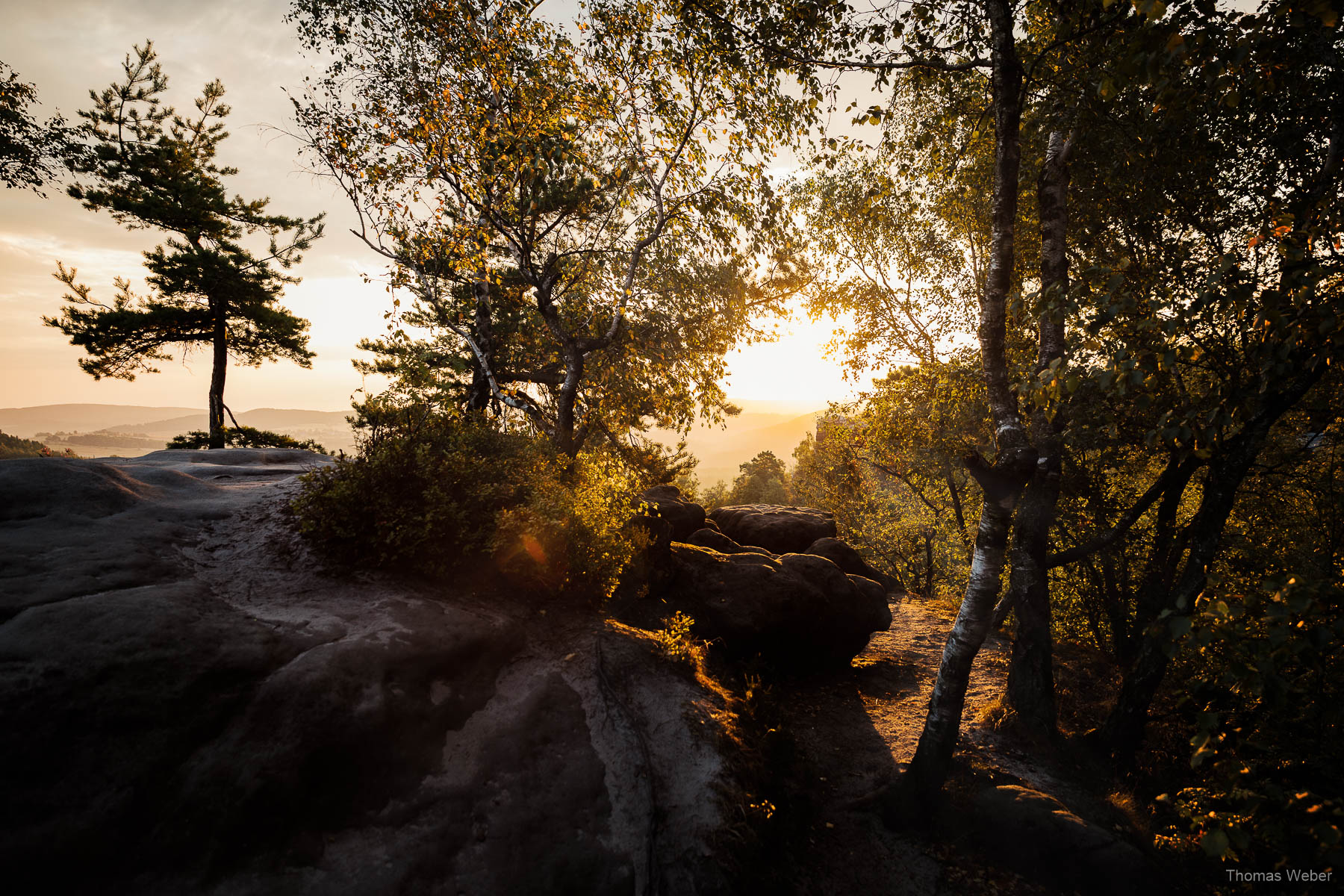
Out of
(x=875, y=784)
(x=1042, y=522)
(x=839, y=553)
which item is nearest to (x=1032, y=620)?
(x=1042, y=522)

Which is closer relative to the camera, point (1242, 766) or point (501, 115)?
point (1242, 766)

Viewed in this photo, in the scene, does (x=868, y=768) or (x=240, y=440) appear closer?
(x=868, y=768)

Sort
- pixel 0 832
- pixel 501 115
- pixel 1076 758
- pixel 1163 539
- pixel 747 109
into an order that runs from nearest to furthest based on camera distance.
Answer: pixel 0 832 → pixel 1076 758 → pixel 747 109 → pixel 501 115 → pixel 1163 539

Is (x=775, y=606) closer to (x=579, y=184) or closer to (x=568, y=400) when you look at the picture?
(x=568, y=400)

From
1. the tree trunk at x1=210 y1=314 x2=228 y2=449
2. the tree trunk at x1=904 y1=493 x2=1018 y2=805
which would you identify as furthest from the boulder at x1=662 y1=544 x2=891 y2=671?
the tree trunk at x1=210 y1=314 x2=228 y2=449

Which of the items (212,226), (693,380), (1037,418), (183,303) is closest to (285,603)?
(693,380)

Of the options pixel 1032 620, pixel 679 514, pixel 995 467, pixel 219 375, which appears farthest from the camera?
pixel 219 375

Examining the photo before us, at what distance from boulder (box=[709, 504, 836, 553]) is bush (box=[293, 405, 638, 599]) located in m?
7.39

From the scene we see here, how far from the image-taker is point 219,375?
2352cm

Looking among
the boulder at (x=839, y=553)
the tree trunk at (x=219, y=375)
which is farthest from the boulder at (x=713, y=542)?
the tree trunk at (x=219, y=375)

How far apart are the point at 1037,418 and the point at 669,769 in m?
8.50

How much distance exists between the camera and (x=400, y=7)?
1038cm

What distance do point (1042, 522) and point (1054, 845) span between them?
4.70 metres

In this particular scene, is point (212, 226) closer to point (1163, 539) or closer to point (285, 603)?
point (285, 603)
